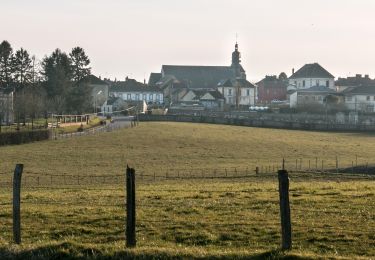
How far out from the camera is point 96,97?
162 metres

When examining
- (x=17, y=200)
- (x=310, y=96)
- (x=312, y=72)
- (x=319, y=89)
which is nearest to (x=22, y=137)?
(x=17, y=200)

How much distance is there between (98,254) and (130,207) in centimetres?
104

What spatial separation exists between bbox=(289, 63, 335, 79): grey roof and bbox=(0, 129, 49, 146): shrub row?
4278 inches

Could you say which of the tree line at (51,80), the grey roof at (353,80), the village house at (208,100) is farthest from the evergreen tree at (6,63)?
the grey roof at (353,80)

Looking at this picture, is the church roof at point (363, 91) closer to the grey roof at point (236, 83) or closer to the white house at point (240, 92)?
the white house at point (240, 92)

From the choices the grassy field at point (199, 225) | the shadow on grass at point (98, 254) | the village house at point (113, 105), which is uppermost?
the village house at point (113, 105)

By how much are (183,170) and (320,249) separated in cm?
3416

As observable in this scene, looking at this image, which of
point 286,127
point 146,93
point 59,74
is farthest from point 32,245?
point 146,93

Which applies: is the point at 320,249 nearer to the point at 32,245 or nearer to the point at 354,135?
the point at 32,245

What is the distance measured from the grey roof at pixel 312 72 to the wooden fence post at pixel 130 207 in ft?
525

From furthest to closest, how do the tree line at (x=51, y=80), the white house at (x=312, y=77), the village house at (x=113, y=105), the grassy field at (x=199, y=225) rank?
the white house at (x=312, y=77) → the village house at (x=113, y=105) → the tree line at (x=51, y=80) → the grassy field at (x=199, y=225)

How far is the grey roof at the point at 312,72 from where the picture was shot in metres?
169

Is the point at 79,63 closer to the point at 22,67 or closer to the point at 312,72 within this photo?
the point at 22,67

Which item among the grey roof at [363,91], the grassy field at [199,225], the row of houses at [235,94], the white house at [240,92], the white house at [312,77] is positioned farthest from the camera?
the white house at [240,92]
